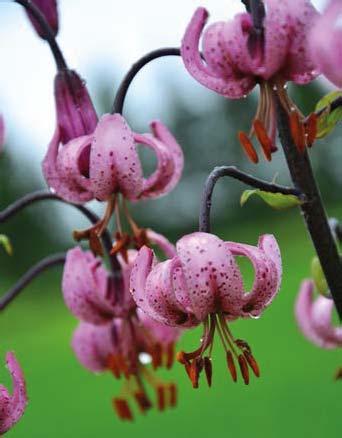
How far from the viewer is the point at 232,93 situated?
3.71 feet

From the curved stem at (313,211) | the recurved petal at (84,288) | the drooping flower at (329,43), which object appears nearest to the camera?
the drooping flower at (329,43)

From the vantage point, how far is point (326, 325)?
165 centimetres

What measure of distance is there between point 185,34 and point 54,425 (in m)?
5.03

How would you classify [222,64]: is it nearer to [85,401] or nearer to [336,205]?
[85,401]

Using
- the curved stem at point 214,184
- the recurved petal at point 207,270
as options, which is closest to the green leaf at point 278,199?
the curved stem at point 214,184

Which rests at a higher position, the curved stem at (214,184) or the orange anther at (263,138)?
the orange anther at (263,138)

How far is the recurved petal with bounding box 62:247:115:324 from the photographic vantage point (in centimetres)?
149

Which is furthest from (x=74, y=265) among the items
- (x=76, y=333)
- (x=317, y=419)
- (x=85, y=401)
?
(x=85, y=401)

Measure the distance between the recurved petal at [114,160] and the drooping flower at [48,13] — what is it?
151 mm

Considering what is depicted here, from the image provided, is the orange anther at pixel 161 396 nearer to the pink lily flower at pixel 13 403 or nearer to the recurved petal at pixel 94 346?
the recurved petal at pixel 94 346

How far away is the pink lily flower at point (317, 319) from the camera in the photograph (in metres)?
1.65

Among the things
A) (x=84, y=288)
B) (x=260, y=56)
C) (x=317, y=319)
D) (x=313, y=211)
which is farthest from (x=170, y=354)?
(x=260, y=56)

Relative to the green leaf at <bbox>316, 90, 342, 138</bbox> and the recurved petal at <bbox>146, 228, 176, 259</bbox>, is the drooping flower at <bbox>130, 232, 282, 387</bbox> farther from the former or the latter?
the recurved petal at <bbox>146, 228, 176, 259</bbox>

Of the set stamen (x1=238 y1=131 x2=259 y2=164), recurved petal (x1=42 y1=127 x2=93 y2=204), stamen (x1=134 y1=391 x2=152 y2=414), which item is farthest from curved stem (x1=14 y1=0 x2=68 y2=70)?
stamen (x1=134 y1=391 x2=152 y2=414)
